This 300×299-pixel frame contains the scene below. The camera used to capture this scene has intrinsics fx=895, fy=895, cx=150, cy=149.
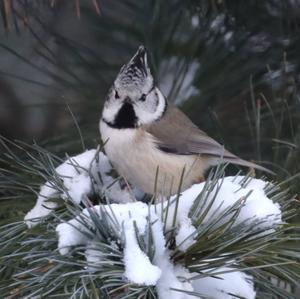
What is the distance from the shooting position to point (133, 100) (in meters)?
1.69

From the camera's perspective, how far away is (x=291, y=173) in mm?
1483

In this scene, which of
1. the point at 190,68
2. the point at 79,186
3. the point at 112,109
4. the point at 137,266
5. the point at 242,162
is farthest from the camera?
the point at 190,68

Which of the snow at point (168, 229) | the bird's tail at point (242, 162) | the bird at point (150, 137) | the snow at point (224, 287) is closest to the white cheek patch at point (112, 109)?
the bird at point (150, 137)

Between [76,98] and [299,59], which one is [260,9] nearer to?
[299,59]

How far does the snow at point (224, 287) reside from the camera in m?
1.07

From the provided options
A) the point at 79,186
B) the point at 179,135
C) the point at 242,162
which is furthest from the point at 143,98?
the point at 79,186

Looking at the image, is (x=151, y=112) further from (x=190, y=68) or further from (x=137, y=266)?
(x=137, y=266)

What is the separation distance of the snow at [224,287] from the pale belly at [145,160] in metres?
0.49

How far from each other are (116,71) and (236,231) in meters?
0.83

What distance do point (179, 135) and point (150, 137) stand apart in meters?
0.06

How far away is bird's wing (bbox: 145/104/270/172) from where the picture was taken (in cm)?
168

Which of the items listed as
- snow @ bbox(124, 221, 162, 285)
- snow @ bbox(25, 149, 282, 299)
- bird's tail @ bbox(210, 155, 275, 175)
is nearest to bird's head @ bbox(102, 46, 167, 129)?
bird's tail @ bbox(210, 155, 275, 175)

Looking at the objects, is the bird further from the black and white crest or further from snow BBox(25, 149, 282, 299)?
snow BBox(25, 149, 282, 299)

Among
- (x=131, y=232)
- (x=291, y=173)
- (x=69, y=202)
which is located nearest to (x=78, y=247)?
(x=131, y=232)
